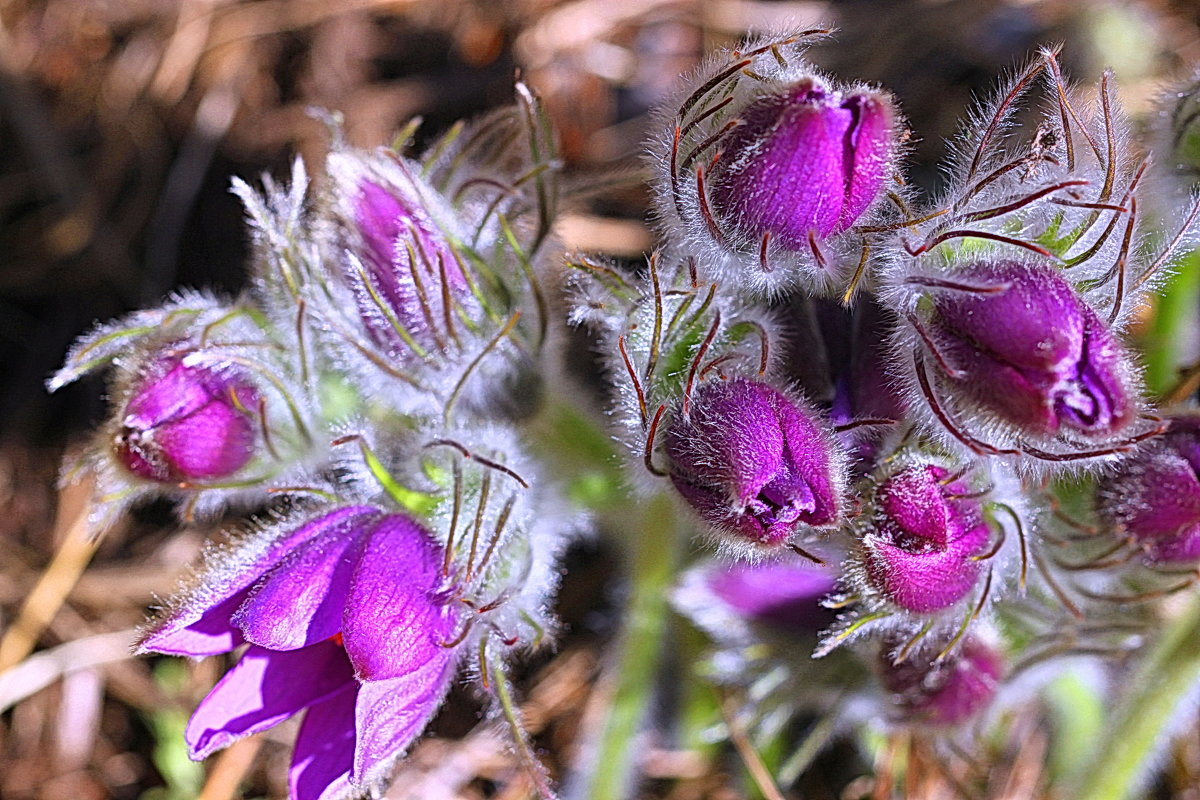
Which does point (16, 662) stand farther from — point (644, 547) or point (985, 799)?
point (985, 799)

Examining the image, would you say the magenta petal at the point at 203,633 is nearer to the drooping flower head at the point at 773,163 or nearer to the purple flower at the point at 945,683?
the drooping flower head at the point at 773,163

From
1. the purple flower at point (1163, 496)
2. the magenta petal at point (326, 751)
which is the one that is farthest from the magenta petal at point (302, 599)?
the purple flower at point (1163, 496)

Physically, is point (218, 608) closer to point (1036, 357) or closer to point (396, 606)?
point (396, 606)

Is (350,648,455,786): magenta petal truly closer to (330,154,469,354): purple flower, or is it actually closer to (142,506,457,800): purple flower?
(142,506,457,800): purple flower

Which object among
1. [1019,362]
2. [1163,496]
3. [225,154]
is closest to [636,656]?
[1163,496]

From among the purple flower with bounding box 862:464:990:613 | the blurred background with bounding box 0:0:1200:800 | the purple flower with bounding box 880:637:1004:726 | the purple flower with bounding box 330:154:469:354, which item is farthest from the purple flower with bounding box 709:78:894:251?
the blurred background with bounding box 0:0:1200:800
